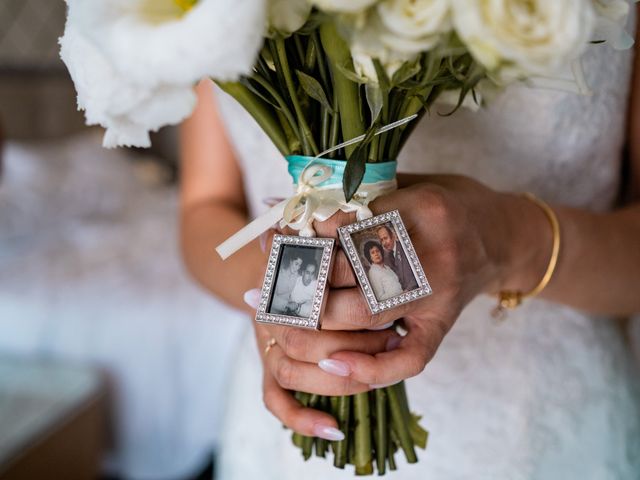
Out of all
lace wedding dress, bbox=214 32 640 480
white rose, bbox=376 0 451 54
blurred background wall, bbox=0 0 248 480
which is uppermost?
white rose, bbox=376 0 451 54

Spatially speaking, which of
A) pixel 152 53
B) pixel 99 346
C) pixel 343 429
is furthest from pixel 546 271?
pixel 99 346

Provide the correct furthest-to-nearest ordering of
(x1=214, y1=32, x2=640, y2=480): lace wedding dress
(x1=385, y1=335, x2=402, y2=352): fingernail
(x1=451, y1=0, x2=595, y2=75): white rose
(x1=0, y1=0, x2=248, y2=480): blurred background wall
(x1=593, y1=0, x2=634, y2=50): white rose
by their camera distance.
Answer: (x1=0, y1=0, x2=248, y2=480): blurred background wall, (x1=214, y1=32, x2=640, y2=480): lace wedding dress, (x1=385, y1=335, x2=402, y2=352): fingernail, (x1=593, y1=0, x2=634, y2=50): white rose, (x1=451, y1=0, x2=595, y2=75): white rose

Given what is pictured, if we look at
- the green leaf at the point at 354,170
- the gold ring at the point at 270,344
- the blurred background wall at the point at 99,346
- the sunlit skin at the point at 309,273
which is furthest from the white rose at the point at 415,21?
the blurred background wall at the point at 99,346

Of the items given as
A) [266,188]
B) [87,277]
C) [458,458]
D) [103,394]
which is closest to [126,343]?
[103,394]

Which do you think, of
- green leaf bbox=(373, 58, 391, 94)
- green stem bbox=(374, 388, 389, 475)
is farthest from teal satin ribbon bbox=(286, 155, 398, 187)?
green stem bbox=(374, 388, 389, 475)

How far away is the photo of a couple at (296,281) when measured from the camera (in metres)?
0.54

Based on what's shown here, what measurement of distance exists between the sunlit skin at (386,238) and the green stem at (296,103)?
0.09 m

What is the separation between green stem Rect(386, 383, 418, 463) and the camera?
2.16 ft

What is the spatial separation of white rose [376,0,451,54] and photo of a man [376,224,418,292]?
18 cm

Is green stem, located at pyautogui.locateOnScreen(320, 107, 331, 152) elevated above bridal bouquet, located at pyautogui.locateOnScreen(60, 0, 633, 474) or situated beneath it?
situated beneath

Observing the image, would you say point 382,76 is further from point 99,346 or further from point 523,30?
point 99,346

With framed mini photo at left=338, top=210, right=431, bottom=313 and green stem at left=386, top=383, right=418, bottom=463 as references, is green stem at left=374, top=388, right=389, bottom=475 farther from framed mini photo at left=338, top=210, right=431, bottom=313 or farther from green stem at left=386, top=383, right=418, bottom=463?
framed mini photo at left=338, top=210, right=431, bottom=313

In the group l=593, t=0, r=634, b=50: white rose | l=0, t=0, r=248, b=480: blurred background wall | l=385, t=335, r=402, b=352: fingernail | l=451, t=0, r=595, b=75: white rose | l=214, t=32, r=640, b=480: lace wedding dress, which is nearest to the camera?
l=451, t=0, r=595, b=75: white rose

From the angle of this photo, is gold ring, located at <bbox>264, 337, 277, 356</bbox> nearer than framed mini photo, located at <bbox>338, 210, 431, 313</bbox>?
No
